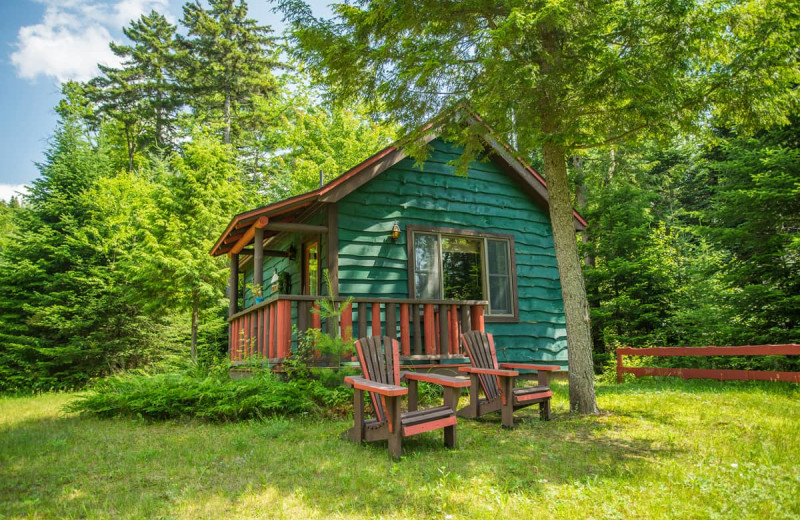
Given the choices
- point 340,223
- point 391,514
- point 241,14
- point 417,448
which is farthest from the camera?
point 241,14

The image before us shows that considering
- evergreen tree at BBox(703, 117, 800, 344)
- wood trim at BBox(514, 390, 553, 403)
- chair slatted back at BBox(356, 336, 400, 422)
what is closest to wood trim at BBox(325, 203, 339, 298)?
chair slatted back at BBox(356, 336, 400, 422)

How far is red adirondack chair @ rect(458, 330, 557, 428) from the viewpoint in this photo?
4.95 meters

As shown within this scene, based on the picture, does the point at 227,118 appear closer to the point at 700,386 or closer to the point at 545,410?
the point at 545,410

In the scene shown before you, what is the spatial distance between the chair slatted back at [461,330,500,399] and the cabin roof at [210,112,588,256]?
221 cm

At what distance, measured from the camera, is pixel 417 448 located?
13.9 feet

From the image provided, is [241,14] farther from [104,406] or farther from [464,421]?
[464,421]

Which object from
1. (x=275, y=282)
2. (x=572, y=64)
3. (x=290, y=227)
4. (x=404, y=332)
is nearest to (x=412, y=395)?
(x=404, y=332)

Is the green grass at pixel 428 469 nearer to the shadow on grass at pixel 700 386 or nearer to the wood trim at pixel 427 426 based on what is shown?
the wood trim at pixel 427 426

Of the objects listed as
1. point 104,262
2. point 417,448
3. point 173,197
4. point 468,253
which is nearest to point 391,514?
point 417,448

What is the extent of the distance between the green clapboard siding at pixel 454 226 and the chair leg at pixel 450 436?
12.5 feet

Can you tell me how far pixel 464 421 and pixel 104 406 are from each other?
4.46 metres

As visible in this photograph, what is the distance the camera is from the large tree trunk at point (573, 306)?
543 centimetres

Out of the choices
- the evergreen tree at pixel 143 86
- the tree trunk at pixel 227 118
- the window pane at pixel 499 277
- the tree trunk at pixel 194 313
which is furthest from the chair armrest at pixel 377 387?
the evergreen tree at pixel 143 86

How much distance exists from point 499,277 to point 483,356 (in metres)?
3.91
